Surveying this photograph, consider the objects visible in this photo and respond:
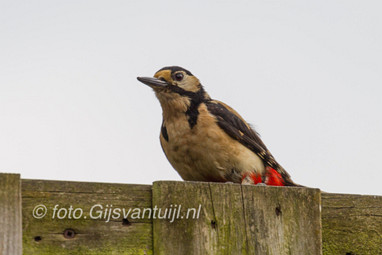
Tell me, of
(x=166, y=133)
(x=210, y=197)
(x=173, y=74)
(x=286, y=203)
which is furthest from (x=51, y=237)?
(x=173, y=74)

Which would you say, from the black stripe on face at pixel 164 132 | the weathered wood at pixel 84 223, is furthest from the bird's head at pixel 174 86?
the weathered wood at pixel 84 223

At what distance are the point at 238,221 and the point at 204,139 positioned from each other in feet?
7.52

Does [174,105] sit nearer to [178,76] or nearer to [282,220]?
[178,76]

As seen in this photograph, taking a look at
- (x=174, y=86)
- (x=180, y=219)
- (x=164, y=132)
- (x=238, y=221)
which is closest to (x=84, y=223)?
(x=180, y=219)

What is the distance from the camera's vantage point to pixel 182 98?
5.73 meters

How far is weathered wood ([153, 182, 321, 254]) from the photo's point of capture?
→ 9.86ft

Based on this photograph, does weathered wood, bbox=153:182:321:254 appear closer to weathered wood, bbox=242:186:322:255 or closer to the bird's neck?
weathered wood, bbox=242:186:322:255

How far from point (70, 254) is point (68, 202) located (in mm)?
222

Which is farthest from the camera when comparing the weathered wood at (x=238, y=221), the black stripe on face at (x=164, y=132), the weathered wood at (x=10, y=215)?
the black stripe on face at (x=164, y=132)

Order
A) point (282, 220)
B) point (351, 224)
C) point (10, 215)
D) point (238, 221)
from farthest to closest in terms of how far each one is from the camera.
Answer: point (351, 224) < point (282, 220) < point (238, 221) < point (10, 215)

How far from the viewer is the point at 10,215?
2.68m

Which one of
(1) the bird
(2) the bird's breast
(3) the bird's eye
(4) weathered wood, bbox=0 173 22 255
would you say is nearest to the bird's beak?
(1) the bird

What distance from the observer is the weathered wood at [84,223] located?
2.77 metres

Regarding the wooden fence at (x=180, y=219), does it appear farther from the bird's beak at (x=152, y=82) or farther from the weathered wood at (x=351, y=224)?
the bird's beak at (x=152, y=82)
